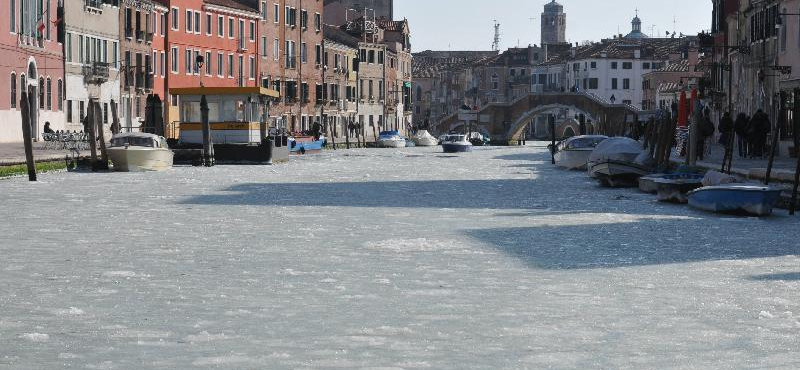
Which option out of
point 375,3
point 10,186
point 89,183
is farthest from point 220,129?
point 375,3

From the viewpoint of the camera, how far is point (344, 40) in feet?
357

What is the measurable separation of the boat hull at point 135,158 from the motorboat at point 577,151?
1341cm

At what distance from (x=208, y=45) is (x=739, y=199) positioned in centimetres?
6009

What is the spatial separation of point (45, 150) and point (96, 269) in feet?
112

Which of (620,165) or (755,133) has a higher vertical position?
(755,133)

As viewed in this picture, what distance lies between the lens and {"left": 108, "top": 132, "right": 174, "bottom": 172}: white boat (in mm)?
41406

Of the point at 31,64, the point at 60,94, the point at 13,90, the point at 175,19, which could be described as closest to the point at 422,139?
the point at 175,19

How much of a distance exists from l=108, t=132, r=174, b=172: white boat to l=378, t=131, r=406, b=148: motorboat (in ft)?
156

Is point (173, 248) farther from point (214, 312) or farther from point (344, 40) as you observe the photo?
point (344, 40)

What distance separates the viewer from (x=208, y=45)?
8106cm

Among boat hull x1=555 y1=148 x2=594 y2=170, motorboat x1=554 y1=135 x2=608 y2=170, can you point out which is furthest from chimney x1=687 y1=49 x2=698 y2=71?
boat hull x1=555 y1=148 x2=594 y2=170

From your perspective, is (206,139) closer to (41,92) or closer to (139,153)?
(139,153)

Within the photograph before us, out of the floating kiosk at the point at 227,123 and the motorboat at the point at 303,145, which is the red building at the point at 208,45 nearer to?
the motorboat at the point at 303,145

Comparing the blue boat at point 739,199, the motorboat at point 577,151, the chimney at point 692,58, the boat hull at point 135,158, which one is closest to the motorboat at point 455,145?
the motorboat at point 577,151
